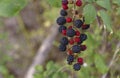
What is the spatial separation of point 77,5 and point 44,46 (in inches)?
99.3

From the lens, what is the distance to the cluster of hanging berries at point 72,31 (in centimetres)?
187

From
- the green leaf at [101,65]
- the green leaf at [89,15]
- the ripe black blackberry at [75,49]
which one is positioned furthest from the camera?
the green leaf at [101,65]

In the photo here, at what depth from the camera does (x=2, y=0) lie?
203 centimetres

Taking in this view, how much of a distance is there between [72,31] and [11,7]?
0.39 metres

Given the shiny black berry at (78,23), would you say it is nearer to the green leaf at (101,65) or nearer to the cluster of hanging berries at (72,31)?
the cluster of hanging berries at (72,31)

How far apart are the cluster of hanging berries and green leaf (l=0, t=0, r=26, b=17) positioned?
0.77 ft

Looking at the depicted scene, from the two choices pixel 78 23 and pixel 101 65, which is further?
pixel 101 65

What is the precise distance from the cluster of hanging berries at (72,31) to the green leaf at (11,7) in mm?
234

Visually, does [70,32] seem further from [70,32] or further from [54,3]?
[54,3]

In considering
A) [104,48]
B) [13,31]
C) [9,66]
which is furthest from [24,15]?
[104,48]

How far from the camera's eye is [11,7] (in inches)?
77.7

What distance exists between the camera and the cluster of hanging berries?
1.87m

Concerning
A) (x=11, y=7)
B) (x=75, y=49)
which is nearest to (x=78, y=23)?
(x=75, y=49)

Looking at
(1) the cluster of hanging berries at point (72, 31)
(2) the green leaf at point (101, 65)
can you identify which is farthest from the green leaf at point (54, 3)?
(2) the green leaf at point (101, 65)
